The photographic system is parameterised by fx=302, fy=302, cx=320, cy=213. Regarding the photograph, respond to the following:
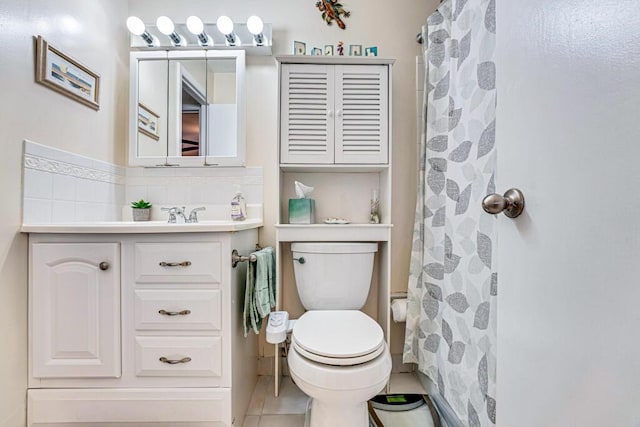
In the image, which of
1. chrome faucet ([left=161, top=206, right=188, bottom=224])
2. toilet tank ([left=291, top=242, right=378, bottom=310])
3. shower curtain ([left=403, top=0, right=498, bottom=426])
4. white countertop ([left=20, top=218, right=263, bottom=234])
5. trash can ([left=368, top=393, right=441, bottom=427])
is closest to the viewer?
shower curtain ([left=403, top=0, right=498, bottom=426])

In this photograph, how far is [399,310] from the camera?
1635mm

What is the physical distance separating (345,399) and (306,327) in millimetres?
315

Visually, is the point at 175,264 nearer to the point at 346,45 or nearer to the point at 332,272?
the point at 332,272

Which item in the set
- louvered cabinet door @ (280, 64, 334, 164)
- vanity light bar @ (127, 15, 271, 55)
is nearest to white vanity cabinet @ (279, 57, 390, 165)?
louvered cabinet door @ (280, 64, 334, 164)

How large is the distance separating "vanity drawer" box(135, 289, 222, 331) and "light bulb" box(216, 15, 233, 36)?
1473 mm

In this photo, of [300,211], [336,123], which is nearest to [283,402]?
[300,211]

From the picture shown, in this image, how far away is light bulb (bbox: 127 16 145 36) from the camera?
1746mm

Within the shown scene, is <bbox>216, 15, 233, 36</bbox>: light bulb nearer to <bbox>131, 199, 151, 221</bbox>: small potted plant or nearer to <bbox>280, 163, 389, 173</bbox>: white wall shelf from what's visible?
<bbox>280, 163, 389, 173</bbox>: white wall shelf

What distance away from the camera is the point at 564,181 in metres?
0.46

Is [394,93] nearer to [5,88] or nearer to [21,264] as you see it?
[5,88]

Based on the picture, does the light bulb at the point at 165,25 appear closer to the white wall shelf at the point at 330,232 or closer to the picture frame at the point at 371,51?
the picture frame at the point at 371,51

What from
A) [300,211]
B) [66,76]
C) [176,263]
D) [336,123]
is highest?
[66,76]

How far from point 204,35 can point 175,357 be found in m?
1.72

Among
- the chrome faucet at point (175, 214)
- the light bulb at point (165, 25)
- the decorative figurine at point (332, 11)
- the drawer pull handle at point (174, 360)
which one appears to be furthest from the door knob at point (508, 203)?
the light bulb at point (165, 25)
